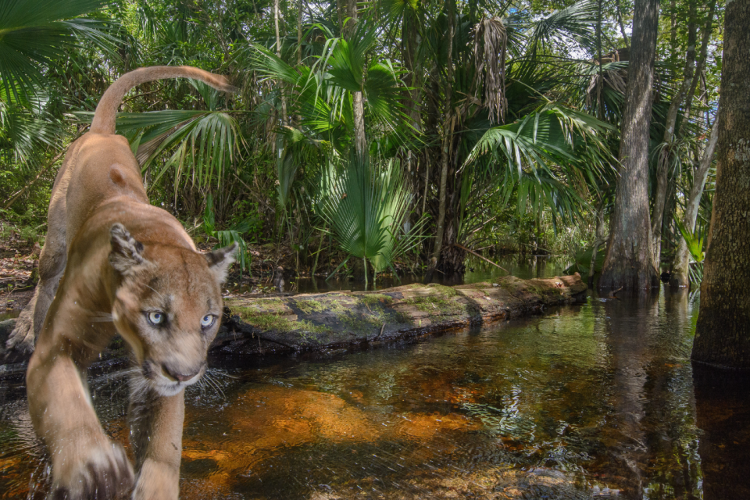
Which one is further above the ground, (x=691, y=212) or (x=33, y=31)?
(x=33, y=31)

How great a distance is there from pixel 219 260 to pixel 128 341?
0.45 m

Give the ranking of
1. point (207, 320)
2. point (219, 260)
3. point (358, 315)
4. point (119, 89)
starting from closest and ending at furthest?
point (207, 320) → point (219, 260) → point (119, 89) → point (358, 315)

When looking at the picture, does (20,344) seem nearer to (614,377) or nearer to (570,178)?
(614,377)

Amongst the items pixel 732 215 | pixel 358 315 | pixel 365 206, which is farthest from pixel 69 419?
pixel 365 206

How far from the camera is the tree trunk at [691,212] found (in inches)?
357

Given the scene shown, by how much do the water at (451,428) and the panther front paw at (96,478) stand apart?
0.27m

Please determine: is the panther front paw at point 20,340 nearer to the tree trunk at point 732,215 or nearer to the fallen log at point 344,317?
the fallen log at point 344,317

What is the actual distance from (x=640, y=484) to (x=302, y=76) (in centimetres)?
578

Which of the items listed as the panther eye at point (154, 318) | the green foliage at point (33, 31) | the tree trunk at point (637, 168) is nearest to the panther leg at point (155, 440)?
the panther eye at point (154, 318)

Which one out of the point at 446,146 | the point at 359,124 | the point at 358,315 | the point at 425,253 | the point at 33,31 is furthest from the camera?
the point at 425,253

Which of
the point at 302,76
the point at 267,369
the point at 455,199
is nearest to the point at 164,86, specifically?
the point at 302,76

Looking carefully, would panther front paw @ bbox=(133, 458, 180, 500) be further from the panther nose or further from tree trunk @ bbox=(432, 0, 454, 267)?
tree trunk @ bbox=(432, 0, 454, 267)

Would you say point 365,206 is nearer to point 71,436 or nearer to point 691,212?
point 71,436

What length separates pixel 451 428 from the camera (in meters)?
2.71
